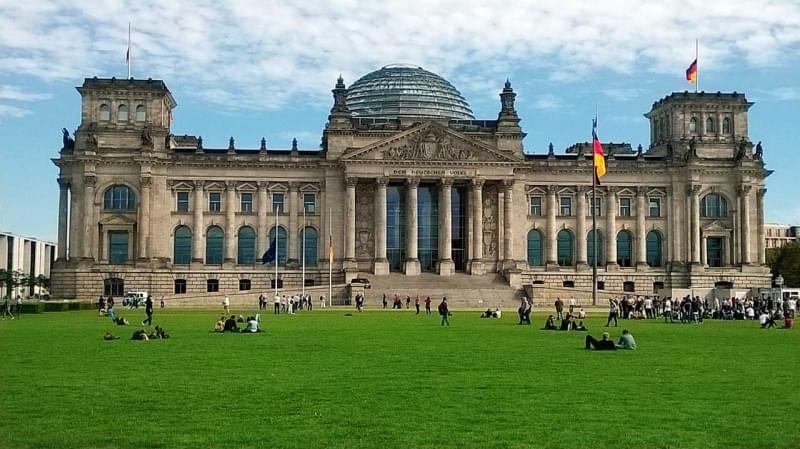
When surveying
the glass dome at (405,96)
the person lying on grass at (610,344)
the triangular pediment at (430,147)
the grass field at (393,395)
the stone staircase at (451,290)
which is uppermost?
the glass dome at (405,96)

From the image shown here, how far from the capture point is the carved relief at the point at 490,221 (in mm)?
115375

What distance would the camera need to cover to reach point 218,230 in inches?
4503

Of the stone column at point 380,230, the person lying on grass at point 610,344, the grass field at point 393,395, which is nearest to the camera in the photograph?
the grass field at point 393,395

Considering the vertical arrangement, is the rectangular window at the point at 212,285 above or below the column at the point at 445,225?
below

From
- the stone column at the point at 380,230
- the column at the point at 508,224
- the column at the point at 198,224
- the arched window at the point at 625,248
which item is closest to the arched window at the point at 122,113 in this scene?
the column at the point at 198,224

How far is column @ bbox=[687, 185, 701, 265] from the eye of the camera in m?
117

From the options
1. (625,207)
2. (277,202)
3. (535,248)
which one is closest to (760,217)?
(625,207)

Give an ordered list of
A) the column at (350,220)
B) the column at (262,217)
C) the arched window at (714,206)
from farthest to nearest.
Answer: the arched window at (714,206)
the column at (262,217)
the column at (350,220)

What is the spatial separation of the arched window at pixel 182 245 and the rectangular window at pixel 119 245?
18.2 ft

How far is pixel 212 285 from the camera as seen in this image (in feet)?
371

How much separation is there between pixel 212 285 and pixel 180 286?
3.59m

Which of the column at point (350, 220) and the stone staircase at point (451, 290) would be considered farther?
the column at point (350, 220)

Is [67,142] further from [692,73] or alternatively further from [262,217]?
[692,73]

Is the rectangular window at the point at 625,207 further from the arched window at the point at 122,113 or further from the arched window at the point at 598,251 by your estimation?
the arched window at the point at 122,113
